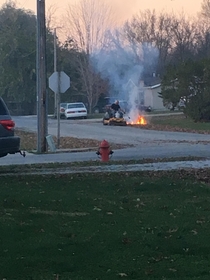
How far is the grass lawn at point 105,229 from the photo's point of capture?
20.2 ft

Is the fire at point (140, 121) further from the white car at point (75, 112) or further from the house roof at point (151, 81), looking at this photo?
the house roof at point (151, 81)

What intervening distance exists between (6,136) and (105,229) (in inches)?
215

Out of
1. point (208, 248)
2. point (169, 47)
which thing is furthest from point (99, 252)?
point (169, 47)

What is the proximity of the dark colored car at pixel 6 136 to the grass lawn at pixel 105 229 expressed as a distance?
3.38 feet

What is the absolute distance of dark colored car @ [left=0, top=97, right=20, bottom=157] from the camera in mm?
12742

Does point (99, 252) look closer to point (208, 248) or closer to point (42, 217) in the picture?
point (208, 248)

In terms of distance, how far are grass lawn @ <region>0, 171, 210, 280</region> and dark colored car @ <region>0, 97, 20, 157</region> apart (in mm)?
1029

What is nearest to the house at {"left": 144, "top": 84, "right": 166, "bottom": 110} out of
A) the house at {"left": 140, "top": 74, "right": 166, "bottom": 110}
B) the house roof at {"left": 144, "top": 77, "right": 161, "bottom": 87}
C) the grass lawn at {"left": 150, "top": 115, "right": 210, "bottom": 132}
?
the house at {"left": 140, "top": 74, "right": 166, "bottom": 110}

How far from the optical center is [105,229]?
786 cm

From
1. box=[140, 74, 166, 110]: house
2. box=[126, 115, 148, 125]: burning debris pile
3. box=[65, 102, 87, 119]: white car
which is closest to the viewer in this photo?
box=[126, 115, 148, 125]: burning debris pile

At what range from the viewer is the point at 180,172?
13.4m

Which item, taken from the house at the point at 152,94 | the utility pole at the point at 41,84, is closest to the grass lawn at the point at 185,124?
the utility pole at the point at 41,84

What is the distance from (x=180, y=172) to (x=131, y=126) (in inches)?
1028

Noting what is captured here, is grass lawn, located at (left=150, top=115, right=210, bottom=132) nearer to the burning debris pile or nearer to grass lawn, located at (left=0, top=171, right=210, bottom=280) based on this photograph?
the burning debris pile
